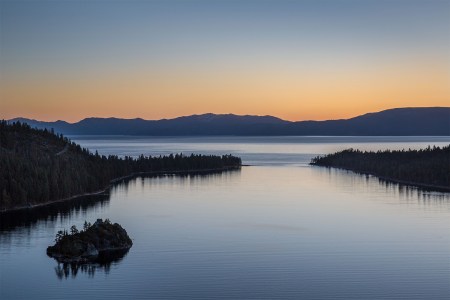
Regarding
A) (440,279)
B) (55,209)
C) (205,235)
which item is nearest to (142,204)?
(55,209)

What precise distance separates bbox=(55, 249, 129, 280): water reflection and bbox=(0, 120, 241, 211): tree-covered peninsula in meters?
29.7

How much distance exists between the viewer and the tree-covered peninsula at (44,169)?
260ft

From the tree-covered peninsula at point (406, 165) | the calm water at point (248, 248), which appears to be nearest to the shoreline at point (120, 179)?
the calm water at point (248, 248)

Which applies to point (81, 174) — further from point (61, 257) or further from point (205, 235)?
point (61, 257)

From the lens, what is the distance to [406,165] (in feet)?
440

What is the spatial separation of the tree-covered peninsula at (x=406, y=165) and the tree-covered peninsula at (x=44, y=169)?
4974cm

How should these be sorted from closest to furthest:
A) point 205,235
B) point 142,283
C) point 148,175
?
point 142,283
point 205,235
point 148,175

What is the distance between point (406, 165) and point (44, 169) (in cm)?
7728

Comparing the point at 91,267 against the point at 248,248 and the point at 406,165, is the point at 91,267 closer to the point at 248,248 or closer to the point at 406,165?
the point at 248,248

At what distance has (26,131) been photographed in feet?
385

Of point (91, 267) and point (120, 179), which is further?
point (120, 179)

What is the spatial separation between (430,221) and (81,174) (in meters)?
52.0

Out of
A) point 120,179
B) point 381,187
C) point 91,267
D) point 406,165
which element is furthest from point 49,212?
point 406,165

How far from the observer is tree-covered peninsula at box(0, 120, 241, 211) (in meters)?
79.1
